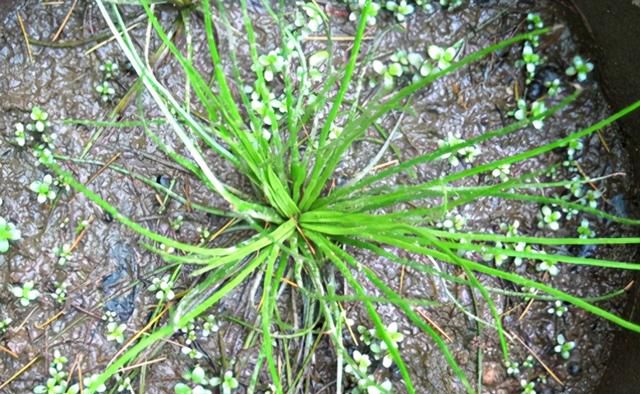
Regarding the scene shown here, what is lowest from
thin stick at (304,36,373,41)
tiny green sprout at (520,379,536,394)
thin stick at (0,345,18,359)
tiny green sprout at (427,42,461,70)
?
tiny green sprout at (520,379,536,394)

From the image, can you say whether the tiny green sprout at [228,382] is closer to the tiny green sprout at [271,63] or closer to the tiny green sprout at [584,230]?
the tiny green sprout at [271,63]

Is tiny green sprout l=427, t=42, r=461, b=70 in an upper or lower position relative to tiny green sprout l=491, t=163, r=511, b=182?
upper

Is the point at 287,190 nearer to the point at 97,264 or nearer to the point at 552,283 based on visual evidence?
the point at 97,264

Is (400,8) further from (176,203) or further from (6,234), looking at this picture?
(6,234)

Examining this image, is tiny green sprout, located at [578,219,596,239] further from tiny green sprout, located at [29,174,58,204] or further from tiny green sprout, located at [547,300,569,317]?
tiny green sprout, located at [29,174,58,204]

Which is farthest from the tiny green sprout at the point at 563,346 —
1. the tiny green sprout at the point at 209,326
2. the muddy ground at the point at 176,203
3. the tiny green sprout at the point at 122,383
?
the tiny green sprout at the point at 122,383

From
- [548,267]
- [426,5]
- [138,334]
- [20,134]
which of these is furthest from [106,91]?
[548,267]

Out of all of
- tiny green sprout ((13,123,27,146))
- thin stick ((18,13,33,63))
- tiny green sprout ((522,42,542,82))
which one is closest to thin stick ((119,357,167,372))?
tiny green sprout ((13,123,27,146))
